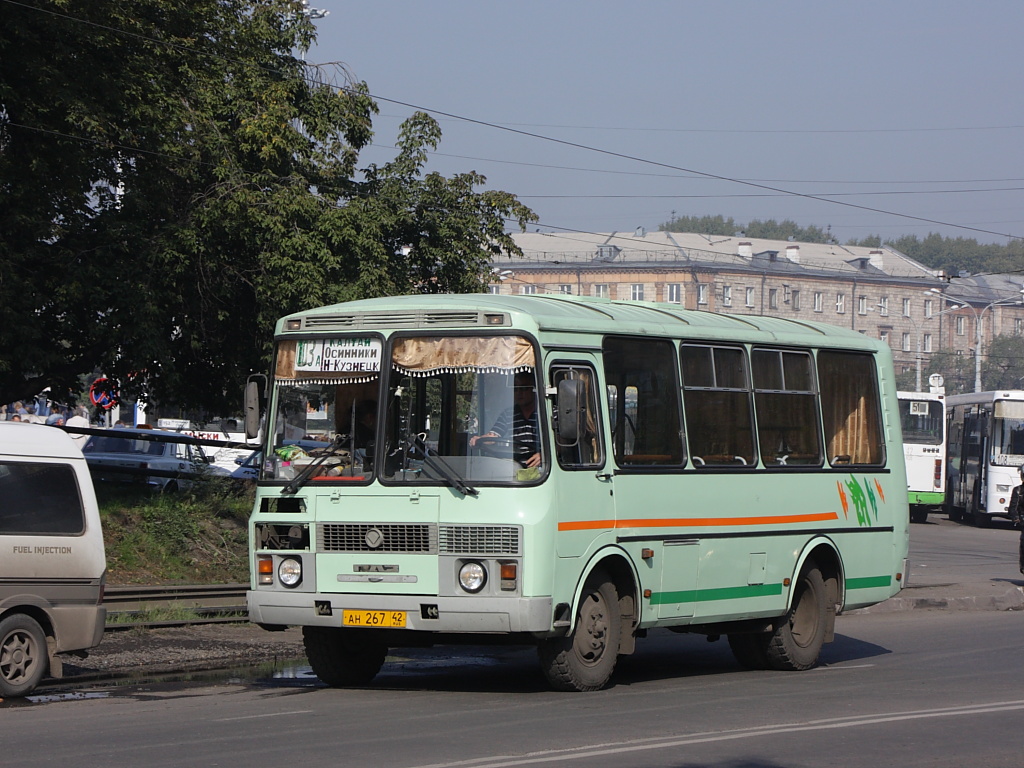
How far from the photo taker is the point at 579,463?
10.6 metres

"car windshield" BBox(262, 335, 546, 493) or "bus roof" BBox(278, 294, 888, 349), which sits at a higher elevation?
"bus roof" BBox(278, 294, 888, 349)

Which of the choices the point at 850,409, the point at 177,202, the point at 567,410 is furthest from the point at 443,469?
the point at 177,202

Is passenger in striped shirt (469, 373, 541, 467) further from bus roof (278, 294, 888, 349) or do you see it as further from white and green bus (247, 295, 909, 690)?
bus roof (278, 294, 888, 349)

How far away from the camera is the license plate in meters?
10.2

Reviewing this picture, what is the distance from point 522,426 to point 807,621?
4489 mm

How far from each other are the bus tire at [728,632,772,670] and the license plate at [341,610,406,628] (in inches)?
163

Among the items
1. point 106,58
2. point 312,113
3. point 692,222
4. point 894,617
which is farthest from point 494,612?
point 692,222

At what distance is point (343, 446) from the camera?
10.8m

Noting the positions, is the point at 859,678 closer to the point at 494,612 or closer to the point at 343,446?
the point at 494,612

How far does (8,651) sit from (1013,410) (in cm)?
3311

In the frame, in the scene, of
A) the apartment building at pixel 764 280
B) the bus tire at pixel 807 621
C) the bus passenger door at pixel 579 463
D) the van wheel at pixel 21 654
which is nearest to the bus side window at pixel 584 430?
the bus passenger door at pixel 579 463

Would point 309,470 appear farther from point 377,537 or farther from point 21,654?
point 21,654

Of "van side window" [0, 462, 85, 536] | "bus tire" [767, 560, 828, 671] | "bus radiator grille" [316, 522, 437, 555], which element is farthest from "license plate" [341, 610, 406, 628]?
"bus tire" [767, 560, 828, 671]

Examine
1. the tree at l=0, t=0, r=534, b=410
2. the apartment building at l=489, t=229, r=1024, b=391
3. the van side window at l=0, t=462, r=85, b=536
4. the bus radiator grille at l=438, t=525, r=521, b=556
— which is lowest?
the bus radiator grille at l=438, t=525, r=521, b=556
